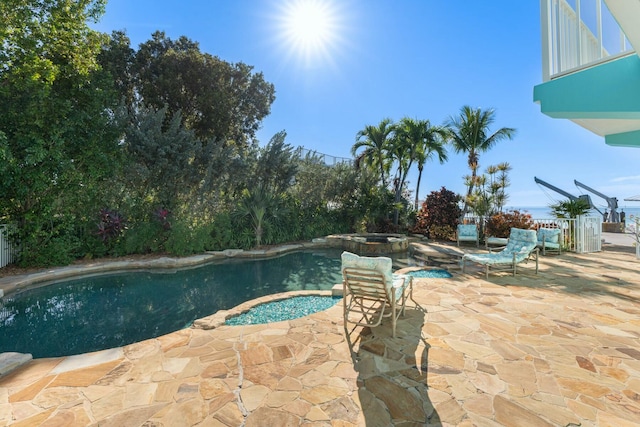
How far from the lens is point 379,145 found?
15148 millimetres

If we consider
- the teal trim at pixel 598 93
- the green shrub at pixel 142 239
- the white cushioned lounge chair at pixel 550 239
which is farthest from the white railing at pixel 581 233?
the green shrub at pixel 142 239

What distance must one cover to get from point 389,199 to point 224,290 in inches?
400

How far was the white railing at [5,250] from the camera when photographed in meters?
6.68

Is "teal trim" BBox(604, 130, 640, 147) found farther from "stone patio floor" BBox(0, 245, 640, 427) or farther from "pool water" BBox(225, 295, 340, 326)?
"pool water" BBox(225, 295, 340, 326)

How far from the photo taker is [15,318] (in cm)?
452

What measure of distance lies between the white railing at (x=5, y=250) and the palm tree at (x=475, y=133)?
15.8 meters

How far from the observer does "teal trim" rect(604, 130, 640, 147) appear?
4.71m

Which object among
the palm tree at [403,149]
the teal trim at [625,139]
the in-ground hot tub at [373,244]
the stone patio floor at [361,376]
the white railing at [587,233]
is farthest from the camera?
the palm tree at [403,149]

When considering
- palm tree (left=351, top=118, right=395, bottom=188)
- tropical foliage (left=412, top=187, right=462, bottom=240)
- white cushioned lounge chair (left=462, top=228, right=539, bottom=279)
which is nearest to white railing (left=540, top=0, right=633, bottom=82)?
white cushioned lounge chair (left=462, top=228, right=539, bottom=279)

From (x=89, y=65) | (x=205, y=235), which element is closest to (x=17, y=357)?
(x=205, y=235)

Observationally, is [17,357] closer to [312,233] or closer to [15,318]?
[15,318]

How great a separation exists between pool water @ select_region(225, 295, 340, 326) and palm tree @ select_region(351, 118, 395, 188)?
1082 centimetres

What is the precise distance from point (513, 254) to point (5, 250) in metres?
12.2

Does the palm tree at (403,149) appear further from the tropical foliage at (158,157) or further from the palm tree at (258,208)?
the palm tree at (258,208)
